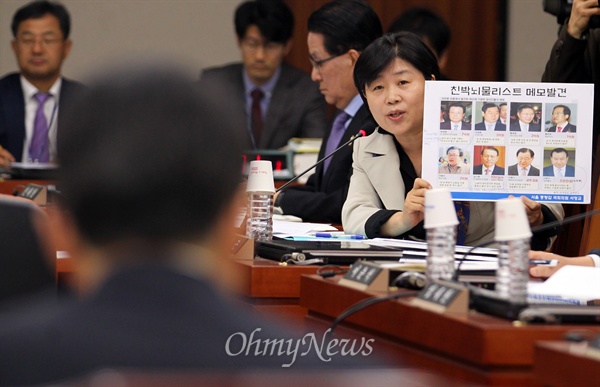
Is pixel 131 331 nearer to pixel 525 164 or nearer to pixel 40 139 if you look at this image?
pixel 525 164

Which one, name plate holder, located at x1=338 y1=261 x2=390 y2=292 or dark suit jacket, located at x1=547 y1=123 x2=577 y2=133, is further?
dark suit jacket, located at x1=547 y1=123 x2=577 y2=133

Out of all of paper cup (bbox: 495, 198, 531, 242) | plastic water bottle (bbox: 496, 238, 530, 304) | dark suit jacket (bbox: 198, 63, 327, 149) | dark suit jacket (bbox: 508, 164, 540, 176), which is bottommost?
plastic water bottle (bbox: 496, 238, 530, 304)

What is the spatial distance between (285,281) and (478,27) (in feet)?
18.4

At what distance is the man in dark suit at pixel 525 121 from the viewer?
9.05ft

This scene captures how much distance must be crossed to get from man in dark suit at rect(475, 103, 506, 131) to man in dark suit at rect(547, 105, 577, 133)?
0.41ft

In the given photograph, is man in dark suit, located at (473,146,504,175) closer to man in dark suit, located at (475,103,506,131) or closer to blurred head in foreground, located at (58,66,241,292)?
man in dark suit, located at (475,103,506,131)

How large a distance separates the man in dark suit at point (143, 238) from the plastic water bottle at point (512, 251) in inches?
32.9

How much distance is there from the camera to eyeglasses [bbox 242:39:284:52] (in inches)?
262

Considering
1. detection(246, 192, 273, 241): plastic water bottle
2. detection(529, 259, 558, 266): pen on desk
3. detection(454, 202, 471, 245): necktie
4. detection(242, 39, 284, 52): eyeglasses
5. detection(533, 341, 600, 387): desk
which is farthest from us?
detection(242, 39, 284, 52): eyeglasses

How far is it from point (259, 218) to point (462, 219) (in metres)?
0.57

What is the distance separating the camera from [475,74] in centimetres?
775

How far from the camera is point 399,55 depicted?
3197 mm

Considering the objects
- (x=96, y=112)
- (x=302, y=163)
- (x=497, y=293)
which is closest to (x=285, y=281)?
(x=497, y=293)

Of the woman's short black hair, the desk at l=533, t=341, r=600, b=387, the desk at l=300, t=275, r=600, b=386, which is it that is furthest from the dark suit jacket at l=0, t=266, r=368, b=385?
the woman's short black hair
